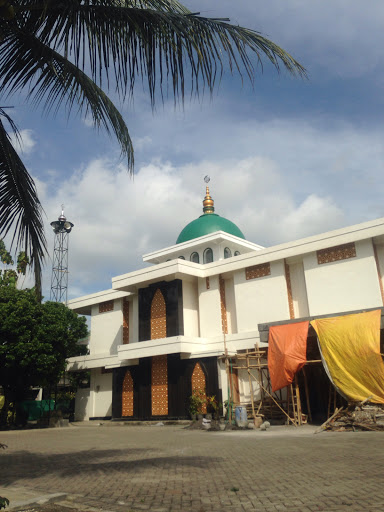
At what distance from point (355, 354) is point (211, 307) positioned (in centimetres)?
872

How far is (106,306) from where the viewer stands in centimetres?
2522

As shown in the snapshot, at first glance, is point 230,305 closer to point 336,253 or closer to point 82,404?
point 336,253

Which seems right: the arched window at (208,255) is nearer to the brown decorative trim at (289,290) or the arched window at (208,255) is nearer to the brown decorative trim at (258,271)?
the brown decorative trim at (258,271)

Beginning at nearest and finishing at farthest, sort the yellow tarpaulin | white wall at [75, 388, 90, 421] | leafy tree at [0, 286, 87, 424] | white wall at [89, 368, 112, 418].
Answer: the yellow tarpaulin, leafy tree at [0, 286, 87, 424], white wall at [89, 368, 112, 418], white wall at [75, 388, 90, 421]

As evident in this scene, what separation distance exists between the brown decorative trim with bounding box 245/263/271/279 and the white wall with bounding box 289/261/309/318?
98 centimetres

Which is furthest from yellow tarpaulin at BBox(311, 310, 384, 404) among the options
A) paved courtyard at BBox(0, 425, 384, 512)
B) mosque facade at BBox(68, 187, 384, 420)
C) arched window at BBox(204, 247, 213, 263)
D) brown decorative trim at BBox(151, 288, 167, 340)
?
arched window at BBox(204, 247, 213, 263)

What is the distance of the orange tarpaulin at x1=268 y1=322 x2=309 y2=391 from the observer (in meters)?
14.1

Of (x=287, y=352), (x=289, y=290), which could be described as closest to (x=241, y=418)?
(x=287, y=352)

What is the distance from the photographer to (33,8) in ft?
11.5

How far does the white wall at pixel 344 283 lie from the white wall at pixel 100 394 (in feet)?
39.4

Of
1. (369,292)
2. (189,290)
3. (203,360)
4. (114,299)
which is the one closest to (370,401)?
(369,292)

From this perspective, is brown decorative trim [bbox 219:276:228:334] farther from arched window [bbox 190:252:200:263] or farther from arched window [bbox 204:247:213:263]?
arched window [bbox 190:252:200:263]

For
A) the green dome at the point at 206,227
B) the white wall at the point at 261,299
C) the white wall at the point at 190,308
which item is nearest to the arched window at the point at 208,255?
the green dome at the point at 206,227

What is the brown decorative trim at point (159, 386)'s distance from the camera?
64.5 ft
